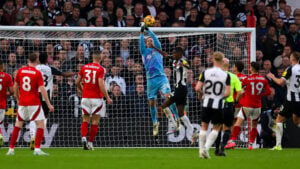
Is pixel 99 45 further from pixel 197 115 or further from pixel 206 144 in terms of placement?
pixel 206 144

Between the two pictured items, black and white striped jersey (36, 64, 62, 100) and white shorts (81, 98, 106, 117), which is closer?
white shorts (81, 98, 106, 117)

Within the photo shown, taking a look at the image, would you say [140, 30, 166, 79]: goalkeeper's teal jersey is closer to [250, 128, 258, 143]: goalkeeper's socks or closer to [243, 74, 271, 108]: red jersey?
[243, 74, 271, 108]: red jersey

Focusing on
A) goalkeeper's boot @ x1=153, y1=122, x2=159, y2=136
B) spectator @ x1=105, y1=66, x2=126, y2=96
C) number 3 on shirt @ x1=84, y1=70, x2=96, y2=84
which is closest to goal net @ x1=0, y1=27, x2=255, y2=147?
spectator @ x1=105, y1=66, x2=126, y2=96

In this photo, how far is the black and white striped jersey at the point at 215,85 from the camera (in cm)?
1277

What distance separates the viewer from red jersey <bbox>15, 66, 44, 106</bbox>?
1391 centimetres

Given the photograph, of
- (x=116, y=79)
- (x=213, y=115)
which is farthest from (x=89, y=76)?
(x=213, y=115)

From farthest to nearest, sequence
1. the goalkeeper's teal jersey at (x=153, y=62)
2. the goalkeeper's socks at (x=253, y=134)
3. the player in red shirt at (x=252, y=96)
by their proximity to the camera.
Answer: the goalkeeper's socks at (x=253, y=134) → the goalkeeper's teal jersey at (x=153, y=62) → the player in red shirt at (x=252, y=96)

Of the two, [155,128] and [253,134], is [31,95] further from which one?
[253,134]

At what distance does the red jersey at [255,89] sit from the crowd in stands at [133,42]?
6.12 feet

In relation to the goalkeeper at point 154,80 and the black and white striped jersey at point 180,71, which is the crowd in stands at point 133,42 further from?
the black and white striped jersey at point 180,71

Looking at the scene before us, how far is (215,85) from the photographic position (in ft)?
41.9

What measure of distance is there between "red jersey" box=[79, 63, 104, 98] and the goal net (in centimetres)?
238

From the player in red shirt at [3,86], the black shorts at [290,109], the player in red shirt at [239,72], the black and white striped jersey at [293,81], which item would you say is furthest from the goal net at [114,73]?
the black shorts at [290,109]

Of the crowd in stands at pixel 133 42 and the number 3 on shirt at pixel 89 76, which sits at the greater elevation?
the crowd in stands at pixel 133 42
